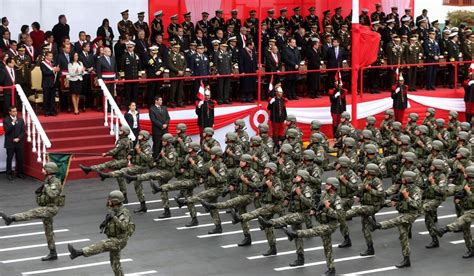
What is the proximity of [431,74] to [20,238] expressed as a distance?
58.9 ft

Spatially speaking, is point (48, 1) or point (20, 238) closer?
point (20, 238)

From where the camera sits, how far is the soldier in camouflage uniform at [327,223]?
2250cm

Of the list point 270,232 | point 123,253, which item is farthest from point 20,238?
point 270,232

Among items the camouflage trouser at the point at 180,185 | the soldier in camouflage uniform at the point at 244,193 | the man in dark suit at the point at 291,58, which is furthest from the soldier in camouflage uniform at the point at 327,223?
the man in dark suit at the point at 291,58

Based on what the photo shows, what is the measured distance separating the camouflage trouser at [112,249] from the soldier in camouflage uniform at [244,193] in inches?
159

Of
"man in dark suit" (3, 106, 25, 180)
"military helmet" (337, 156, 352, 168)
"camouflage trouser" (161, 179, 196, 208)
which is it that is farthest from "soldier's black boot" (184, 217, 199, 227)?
"man in dark suit" (3, 106, 25, 180)

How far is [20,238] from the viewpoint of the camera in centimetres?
2547

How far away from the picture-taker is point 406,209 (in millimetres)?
23391

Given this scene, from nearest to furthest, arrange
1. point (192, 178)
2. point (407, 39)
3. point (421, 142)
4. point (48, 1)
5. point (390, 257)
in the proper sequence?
point (390, 257)
point (192, 178)
point (421, 142)
point (48, 1)
point (407, 39)

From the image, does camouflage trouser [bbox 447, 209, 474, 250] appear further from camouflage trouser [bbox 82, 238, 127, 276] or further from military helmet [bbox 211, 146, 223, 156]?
camouflage trouser [bbox 82, 238, 127, 276]

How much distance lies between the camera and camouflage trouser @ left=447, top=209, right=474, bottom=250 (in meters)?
23.3

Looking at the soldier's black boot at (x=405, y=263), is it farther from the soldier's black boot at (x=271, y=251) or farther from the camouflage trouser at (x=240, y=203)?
the camouflage trouser at (x=240, y=203)

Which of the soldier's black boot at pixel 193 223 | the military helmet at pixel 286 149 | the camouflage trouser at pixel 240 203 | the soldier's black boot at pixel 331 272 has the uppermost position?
the military helmet at pixel 286 149

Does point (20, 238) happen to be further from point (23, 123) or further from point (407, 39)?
point (407, 39)
